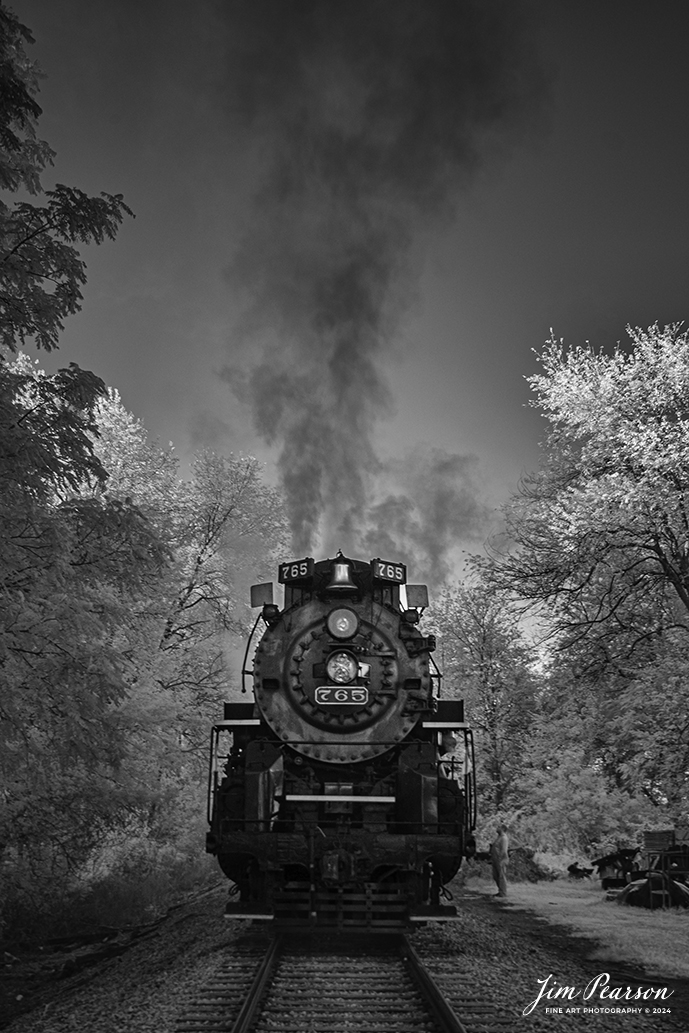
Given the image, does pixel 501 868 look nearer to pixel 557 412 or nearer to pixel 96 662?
pixel 557 412

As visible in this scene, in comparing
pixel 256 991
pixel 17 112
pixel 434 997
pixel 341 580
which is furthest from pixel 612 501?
pixel 17 112

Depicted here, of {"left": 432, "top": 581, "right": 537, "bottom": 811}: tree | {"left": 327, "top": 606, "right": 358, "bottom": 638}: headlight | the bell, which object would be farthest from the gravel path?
{"left": 432, "top": 581, "right": 537, "bottom": 811}: tree

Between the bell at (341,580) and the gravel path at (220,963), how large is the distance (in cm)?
453

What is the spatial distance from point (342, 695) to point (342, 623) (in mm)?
1001

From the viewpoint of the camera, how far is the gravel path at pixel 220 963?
5.93 metres

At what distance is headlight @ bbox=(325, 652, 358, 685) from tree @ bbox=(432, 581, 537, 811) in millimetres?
7711

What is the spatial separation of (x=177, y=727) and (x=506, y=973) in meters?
7.33

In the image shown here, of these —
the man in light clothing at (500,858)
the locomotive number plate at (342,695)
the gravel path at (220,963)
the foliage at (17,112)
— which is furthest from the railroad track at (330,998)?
the man in light clothing at (500,858)

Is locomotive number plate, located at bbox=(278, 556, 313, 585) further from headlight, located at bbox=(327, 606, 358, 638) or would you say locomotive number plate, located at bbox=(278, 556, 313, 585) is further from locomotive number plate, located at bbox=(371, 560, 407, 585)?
locomotive number plate, located at bbox=(371, 560, 407, 585)

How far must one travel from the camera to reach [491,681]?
813 inches

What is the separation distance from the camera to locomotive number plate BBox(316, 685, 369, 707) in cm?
1009
